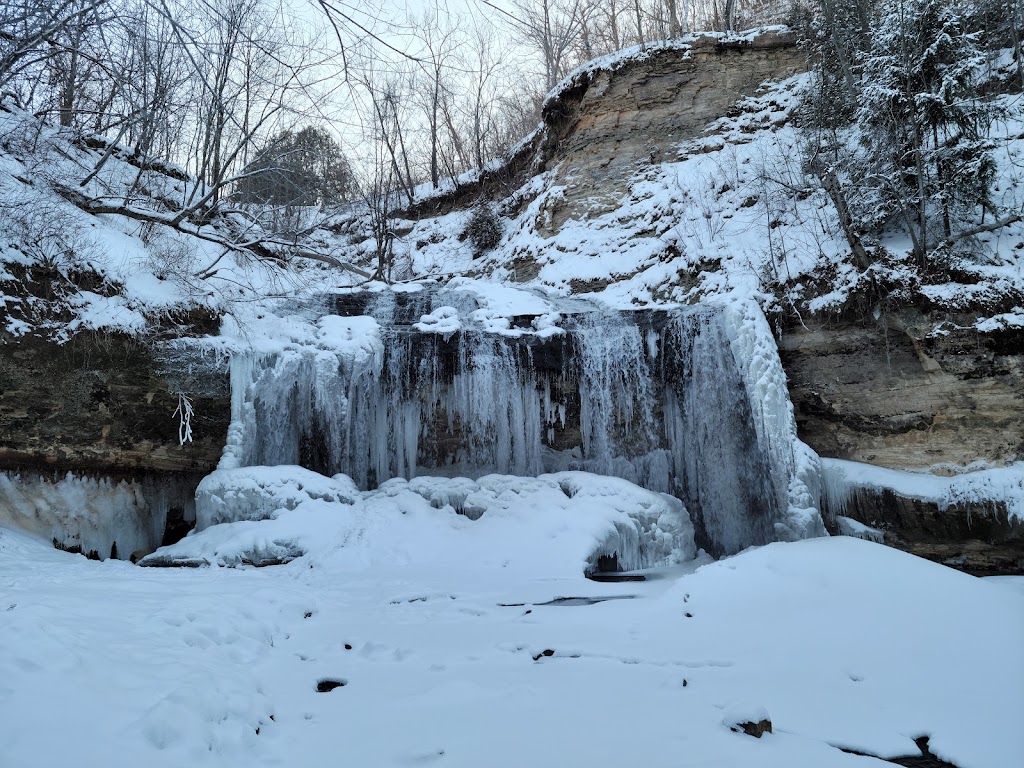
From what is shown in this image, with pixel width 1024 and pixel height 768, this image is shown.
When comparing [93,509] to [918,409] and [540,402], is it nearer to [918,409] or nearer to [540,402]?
[540,402]

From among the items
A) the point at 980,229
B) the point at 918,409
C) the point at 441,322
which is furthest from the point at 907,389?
the point at 441,322

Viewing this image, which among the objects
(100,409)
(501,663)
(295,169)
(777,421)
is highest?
(295,169)

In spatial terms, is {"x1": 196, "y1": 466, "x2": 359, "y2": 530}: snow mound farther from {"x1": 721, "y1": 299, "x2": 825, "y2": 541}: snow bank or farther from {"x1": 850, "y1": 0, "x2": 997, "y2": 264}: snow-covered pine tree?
{"x1": 850, "y1": 0, "x2": 997, "y2": 264}: snow-covered pine tree

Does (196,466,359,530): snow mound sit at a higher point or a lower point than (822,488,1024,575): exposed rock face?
higher

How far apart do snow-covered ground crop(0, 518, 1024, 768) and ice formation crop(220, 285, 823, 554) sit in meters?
2.45

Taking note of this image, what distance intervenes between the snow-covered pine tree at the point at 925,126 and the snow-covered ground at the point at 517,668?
5192 mm

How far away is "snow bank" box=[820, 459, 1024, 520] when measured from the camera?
20.7ft

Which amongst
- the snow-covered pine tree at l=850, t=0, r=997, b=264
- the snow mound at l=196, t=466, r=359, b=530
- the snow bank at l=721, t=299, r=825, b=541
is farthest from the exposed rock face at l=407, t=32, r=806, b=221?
the snow mound at l=196, t=466, r=359, b=530

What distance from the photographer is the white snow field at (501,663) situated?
2346 millimetres

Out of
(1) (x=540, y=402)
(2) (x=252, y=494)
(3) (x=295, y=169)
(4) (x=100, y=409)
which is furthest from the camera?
(3) (x=295, y=169)

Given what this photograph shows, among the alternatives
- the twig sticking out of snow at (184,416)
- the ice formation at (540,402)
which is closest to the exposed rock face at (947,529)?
the ice formation at (540,402)

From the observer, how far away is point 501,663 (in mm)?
3426

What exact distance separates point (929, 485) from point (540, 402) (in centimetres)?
453

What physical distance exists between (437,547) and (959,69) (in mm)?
8398
